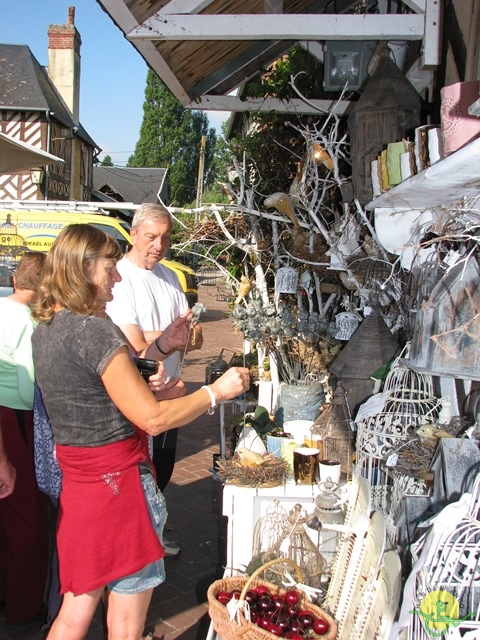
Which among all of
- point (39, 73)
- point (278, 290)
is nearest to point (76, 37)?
point (39, 73)

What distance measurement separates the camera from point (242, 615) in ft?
7.13

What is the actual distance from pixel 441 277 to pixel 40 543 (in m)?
2.40

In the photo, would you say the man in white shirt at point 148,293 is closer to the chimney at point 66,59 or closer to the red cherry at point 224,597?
the red cherry at point 224,597

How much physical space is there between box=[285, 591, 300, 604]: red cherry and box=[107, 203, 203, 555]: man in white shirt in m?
1.21

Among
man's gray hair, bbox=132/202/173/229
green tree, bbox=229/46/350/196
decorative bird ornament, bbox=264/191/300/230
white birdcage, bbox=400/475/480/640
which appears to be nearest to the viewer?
white birdcage, bbox=400/475/480/640

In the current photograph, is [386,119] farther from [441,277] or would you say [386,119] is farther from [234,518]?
[234,518]

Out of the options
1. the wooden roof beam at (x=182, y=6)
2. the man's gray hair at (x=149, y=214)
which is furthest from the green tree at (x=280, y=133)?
the man's gray hair at (x=149, y=214)

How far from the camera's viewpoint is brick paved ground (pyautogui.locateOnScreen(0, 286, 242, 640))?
304 cm

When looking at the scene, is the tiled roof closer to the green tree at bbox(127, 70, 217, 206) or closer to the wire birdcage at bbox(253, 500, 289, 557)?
the wire birdcage at bbox(253, 500, 289, 557)

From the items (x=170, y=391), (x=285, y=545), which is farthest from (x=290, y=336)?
(x=170, y=391)

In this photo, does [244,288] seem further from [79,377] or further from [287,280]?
[79,377]

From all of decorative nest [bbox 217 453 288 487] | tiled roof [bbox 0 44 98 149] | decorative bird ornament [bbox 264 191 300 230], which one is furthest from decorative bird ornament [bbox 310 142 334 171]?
tiled roof [bbox 0 44 98 149]

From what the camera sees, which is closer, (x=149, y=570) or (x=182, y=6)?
(x=149, y=570)

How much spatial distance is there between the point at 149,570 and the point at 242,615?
0.40m
